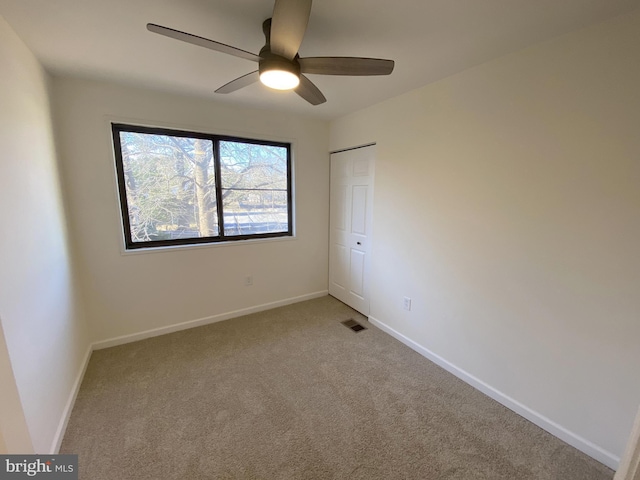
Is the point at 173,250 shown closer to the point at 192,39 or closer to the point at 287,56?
the point at 192,39

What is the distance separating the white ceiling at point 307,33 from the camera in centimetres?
129

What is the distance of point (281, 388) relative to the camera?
78.9 inches

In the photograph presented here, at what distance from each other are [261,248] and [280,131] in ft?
4.57

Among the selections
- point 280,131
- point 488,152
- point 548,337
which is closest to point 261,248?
point 280,131

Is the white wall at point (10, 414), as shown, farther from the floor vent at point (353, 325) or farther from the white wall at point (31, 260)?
the floor vent at point (353, 325)

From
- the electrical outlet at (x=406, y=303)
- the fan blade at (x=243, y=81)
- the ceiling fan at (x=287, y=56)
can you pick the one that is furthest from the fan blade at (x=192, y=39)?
the electrical outlet at (x=406, y=303)

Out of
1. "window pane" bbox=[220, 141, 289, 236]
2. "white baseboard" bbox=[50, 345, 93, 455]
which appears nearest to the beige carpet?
"white baseboard" bbox=[50, 345, 93, 455]

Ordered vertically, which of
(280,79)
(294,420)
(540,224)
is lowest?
(294,420)

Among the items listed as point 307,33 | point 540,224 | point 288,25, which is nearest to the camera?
point 288,25

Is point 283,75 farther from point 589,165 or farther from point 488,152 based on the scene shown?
point 589,165

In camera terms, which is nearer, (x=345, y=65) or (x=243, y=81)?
(x=345, y=65)

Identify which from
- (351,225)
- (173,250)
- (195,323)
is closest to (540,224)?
(351,225)

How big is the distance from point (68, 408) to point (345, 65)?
2717 millimetres

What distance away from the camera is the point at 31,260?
4.78 ft
